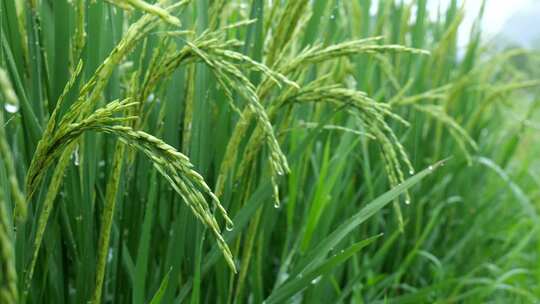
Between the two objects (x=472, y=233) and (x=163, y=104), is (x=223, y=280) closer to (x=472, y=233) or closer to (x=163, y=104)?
(x=163, y=104)

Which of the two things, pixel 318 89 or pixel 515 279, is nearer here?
pixel 318 89

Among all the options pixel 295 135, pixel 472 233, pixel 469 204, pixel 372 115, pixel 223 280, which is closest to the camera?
pixel 372 115

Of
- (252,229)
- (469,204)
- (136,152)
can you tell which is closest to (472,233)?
(469,204)

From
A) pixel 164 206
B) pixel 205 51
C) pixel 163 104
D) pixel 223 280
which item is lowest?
pixel 223 280

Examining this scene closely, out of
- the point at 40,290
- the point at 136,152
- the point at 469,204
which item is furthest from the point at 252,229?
the point at 469,204

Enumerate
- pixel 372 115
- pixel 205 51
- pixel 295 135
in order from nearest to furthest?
pixel 205 51 < pixel 372 115 < pixel 295 135

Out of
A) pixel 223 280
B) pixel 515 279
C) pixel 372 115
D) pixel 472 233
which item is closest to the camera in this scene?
pixel 372 115

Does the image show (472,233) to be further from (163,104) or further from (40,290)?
(40,290)

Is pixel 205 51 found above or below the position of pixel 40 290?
above

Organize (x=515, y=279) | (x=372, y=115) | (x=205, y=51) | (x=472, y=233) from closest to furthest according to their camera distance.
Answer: (x=205, y=51) → (x=372, y=115) → (x=515, y=279) → (x=472, y=233)
